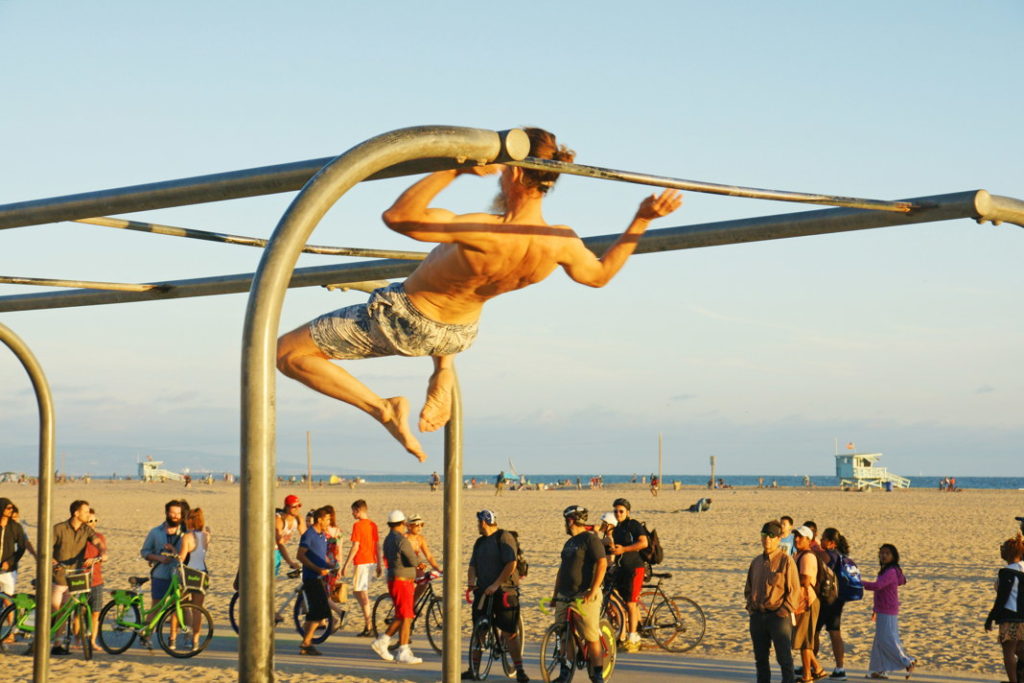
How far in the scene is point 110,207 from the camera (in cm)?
404

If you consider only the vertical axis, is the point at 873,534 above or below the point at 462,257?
below

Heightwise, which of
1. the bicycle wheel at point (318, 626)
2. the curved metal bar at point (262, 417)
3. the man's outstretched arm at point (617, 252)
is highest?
the man's outstretched arm at point (617, 252)

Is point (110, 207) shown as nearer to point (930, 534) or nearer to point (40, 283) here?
point (40, 283)

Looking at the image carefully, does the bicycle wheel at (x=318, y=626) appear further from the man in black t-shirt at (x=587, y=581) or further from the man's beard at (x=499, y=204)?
the man's beard at (x=499, y=204)

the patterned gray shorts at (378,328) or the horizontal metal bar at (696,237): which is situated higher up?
the horizontal metal bar at (696,237)

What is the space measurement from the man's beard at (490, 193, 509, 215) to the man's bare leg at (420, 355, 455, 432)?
690 millimetres

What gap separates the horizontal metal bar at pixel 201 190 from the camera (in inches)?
137

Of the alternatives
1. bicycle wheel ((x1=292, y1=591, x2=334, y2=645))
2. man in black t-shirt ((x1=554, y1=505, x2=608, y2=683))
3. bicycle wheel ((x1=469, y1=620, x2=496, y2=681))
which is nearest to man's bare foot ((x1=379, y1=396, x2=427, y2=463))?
man in black t-shirt ((x1=554, y1=505, x2=608, y2=683))

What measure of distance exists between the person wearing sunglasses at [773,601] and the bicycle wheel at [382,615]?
158 inches

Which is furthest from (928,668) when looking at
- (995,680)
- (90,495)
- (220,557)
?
(90,495)

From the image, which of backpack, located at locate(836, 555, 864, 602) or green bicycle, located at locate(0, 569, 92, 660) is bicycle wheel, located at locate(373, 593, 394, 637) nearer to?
green bicycle, located at locate(0, 569, 92, 660)

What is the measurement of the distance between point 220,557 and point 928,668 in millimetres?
15514

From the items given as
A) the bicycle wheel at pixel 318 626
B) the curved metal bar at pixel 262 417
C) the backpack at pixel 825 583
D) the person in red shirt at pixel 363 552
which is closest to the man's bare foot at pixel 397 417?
the curved metal bar at pixel 262 417

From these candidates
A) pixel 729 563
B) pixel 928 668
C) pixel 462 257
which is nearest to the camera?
pixel 462 257
